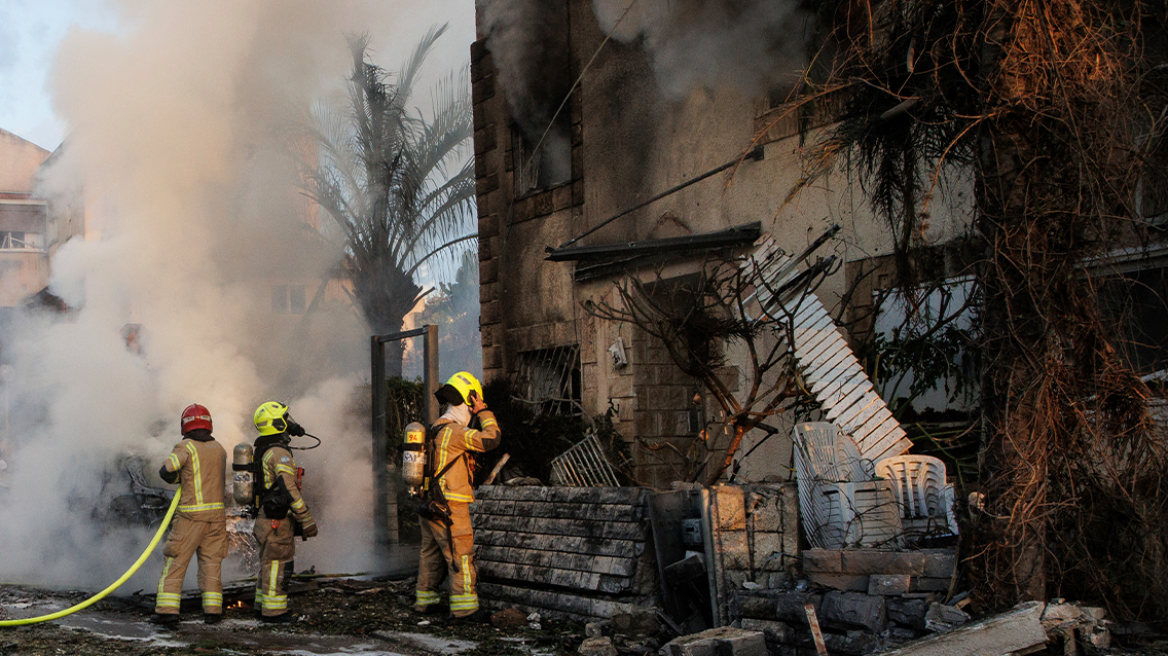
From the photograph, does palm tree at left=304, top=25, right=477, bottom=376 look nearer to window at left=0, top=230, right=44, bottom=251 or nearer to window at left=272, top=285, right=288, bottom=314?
window at left=272, top=285, right=288, bottom=314

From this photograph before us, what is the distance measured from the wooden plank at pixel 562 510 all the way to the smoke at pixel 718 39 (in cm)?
422

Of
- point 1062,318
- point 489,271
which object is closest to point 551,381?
point 489,271

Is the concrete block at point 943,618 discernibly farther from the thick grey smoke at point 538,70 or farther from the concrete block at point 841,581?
the thick grey smoke at point 538,70

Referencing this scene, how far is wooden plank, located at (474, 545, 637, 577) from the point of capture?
705cm

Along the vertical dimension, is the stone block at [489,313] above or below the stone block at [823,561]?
above

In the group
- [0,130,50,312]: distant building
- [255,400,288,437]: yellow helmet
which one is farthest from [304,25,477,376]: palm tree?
[0,130,50,312]: distant building

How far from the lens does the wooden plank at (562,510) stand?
7.26 metres

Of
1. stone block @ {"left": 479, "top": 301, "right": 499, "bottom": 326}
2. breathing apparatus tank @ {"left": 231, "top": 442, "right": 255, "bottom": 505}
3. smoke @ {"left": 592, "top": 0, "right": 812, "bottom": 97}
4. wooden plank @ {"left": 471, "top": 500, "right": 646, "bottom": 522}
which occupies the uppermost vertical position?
smoke @ {"left": 592, "top": 0, "right": 812, "bottom": 97}

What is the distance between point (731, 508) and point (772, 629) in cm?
94

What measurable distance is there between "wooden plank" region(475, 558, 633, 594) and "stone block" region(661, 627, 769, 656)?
1.45 metres

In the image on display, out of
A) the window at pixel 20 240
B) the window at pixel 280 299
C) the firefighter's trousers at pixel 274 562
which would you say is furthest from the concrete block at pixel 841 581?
the window at pixel 20 240

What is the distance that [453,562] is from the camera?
306 inches

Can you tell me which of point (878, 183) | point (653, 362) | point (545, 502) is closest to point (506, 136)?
point (653, 362)

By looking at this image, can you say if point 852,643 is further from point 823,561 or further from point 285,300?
point 285,300
